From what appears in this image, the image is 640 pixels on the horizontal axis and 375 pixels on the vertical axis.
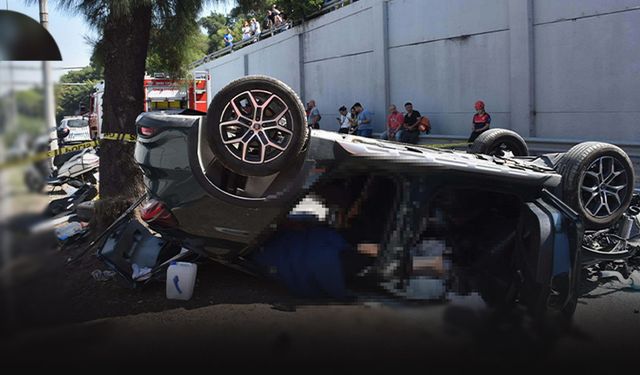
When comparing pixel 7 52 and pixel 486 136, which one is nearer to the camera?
pixel 7 52

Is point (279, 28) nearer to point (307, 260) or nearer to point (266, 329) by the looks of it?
point (307, 260)

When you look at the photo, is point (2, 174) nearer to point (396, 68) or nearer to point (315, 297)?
point (315, 297)

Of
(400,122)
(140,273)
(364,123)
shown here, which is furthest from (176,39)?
(364,123)

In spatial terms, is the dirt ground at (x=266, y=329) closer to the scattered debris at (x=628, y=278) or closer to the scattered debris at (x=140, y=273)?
the scattered debris at (x=140, y=273)

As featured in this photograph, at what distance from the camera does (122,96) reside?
22.6 ft

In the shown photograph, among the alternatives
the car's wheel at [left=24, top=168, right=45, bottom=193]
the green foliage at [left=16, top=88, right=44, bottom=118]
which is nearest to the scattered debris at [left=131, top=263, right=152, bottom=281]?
the car's wheel at [left=24, top=168, right=45, bottom=193]

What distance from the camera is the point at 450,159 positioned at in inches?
153

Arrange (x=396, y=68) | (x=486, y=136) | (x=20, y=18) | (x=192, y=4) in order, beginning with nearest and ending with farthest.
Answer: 1. (x=20, y=18)
2. (x=486, y=136)
3. (x=192, y=4)
4. (x=396, y=68)

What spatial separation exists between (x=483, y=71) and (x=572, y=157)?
10.5 meters

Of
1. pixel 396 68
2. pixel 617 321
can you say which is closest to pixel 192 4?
pixel 617 321

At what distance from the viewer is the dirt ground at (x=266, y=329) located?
6.64 feet

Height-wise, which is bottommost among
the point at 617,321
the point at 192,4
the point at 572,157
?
the point at 617,321

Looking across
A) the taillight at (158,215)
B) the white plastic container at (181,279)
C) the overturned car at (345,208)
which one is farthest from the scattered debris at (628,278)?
the taillight at (158,215)

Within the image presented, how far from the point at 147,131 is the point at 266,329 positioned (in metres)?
1.54
